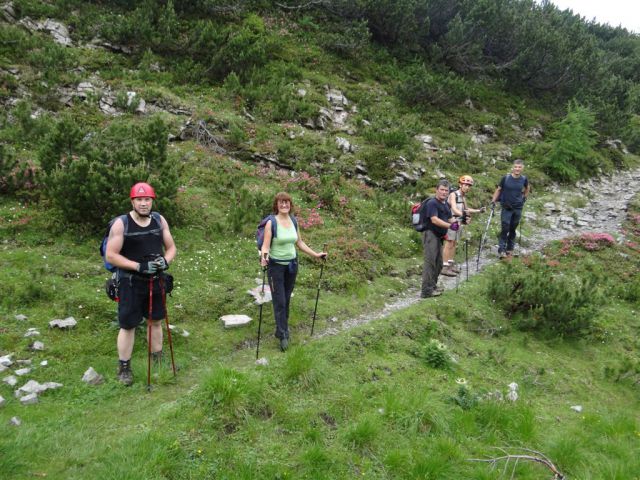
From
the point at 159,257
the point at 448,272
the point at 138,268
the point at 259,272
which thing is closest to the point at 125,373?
the point at 138,268

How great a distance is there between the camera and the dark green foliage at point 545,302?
28.7 ft

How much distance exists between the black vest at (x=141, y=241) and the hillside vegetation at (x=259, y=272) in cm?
164

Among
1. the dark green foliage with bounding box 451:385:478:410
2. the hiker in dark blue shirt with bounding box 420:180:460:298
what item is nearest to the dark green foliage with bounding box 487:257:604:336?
the hiker in dark blue shirt with bounding box 420:180:460:298

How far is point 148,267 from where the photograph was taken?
17.7 feet

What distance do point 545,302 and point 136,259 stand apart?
312 inches

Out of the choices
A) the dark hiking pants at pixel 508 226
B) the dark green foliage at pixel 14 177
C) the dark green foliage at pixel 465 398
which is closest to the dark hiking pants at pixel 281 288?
the dark green foliage at pixel 465 398

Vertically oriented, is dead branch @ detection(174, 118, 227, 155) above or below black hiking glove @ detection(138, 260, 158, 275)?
above

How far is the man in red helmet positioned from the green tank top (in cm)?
157

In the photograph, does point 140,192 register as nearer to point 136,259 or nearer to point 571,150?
point 136,259

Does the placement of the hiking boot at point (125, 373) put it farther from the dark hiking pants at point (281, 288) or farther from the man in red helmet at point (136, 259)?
the dark hiking pants at point (281, 288)

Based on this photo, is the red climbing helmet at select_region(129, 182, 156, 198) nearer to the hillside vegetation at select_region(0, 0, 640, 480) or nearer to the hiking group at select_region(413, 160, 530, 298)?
the hillside vegetation at select_region(0, 0, 640, 480)

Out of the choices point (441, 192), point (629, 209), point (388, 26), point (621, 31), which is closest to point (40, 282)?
point (441, 192)

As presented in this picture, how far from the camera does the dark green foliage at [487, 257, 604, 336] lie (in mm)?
8758

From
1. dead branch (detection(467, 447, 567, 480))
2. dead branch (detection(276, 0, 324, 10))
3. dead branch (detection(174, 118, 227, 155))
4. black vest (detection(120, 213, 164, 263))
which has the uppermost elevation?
dead branch (detection(276, 0, 324, 10))
